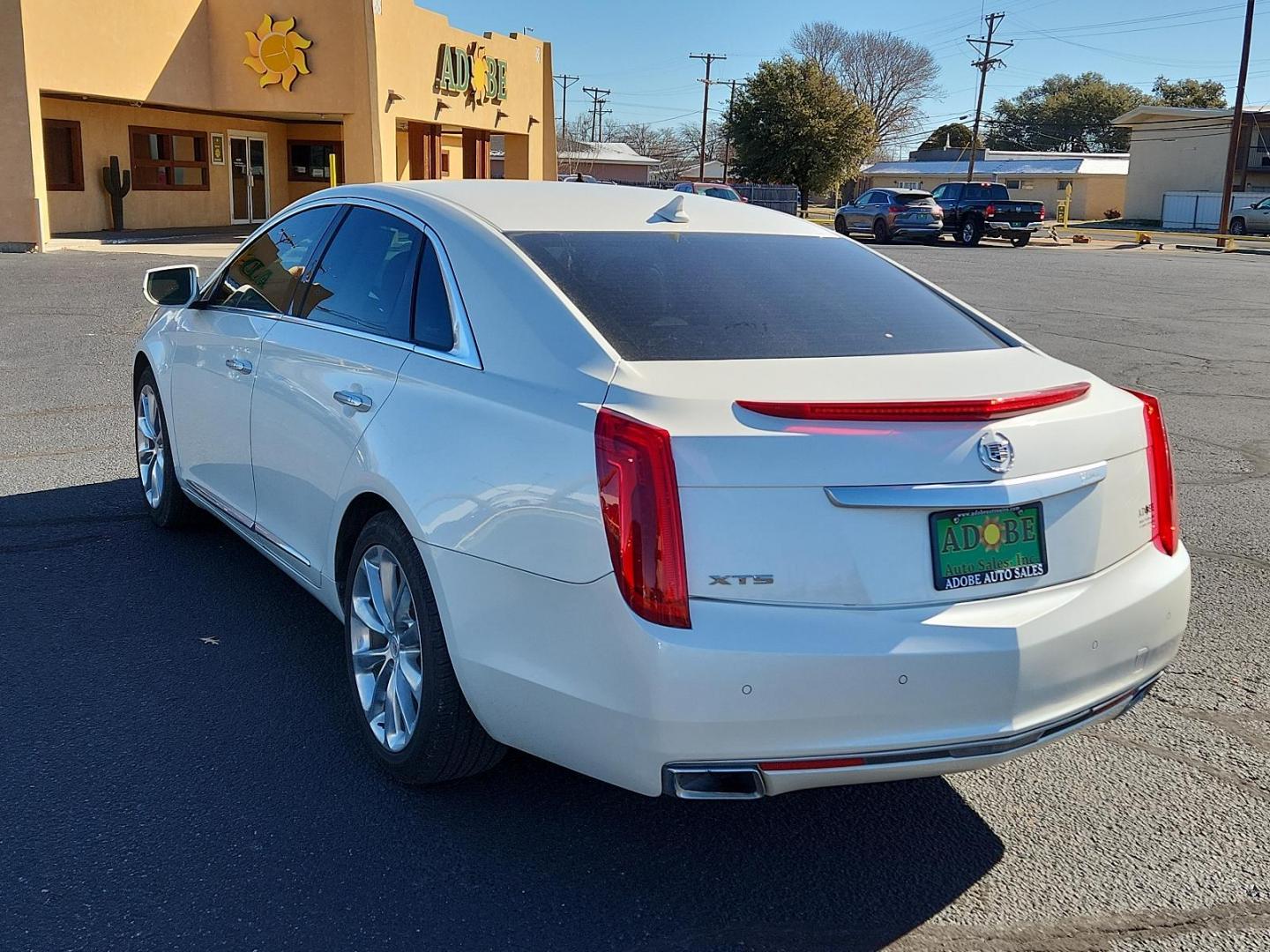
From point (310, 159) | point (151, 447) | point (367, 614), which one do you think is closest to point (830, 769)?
point (367, 614)

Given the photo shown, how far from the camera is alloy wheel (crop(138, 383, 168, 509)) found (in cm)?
577

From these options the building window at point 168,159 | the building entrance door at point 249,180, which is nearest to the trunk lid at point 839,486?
the building window at point 168,159

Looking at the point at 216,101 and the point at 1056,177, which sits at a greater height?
the point at 216,101

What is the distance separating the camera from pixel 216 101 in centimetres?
2623

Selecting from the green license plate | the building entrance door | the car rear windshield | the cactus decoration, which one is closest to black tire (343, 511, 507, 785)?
the car rear windshield

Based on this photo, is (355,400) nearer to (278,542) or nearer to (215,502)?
(278,542)

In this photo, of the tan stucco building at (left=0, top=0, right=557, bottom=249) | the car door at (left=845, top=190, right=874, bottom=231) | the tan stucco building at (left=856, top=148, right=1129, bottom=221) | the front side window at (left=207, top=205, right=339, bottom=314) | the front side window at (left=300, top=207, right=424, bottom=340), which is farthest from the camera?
the tan stucco building at (left=856, top=148, right=1129, bottom=221)

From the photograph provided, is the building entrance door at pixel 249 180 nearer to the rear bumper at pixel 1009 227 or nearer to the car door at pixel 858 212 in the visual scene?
the car door at pixel 858 212

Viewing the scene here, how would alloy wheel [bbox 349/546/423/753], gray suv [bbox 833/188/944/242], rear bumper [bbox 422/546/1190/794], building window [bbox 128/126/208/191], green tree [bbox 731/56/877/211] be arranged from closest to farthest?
rear bumper [bbox 422/546/1190/794] < alloy wheel [bbox 349/546/423/753] < building window [bbox 128/126/208/191] < gray suv [bbox 833/188/944/242] < green tree [bbox 731/56/877/211]

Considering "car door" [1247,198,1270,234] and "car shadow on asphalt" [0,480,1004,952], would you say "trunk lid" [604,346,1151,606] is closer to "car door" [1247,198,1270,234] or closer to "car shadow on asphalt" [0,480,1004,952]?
"car shadow on asphalt" [0,480,1004,952]

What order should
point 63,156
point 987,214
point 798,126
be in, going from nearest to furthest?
1. point 63,156
2. point 987,214
3. point 798,126

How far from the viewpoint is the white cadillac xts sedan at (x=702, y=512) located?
2.70 metres

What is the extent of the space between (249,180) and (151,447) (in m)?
27.4

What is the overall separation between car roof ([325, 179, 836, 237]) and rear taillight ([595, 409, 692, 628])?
1252 mm
